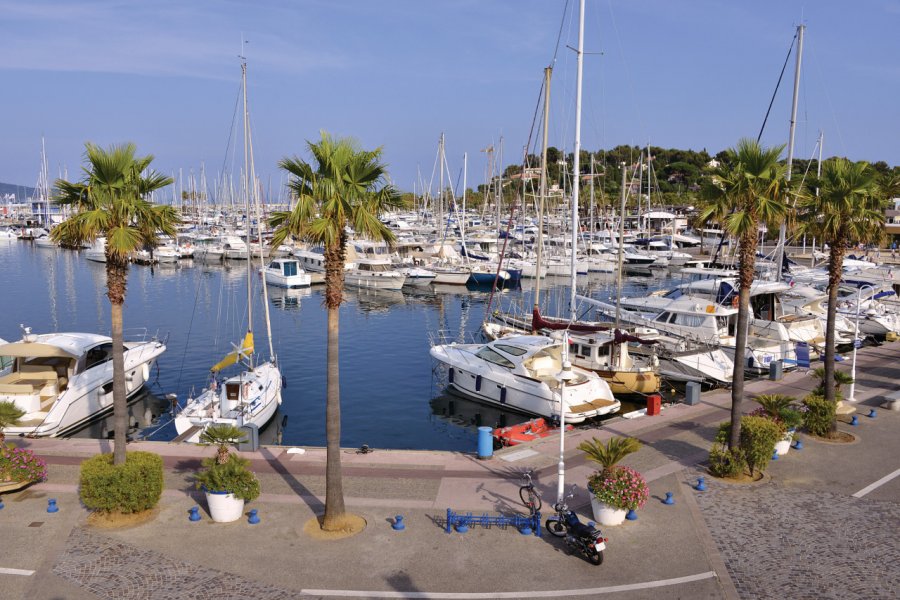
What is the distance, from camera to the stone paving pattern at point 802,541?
12.4m

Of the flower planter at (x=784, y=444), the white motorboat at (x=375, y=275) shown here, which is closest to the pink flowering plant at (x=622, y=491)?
the flower planter at (x=784, y=444)

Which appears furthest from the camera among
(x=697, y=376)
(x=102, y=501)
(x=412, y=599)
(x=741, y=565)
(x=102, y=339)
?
(x=697, y=376)

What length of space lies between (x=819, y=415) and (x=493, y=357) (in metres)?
12.9

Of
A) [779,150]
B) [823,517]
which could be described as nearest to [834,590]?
[823,517]

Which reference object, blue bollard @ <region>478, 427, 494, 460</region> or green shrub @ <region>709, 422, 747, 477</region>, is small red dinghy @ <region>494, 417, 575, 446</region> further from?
green shrub @ <region>709, 422, 747, 477</region>

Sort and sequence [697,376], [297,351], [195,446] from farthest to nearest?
[297,351] < [697,376] < [195,446]

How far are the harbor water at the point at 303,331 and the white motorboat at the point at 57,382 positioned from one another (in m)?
1.27

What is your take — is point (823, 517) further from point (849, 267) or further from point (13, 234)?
point (13, 234)

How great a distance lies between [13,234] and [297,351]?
11819cm

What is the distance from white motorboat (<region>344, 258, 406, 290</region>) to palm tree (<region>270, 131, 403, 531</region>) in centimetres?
5444

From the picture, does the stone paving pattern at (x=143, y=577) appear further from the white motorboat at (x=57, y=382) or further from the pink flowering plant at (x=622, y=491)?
the white motorboat at (x=57, y=382)

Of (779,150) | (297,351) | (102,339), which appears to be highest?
(779,150)

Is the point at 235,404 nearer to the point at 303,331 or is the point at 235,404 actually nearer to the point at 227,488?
the point at 227,488

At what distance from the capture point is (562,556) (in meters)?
13.5
